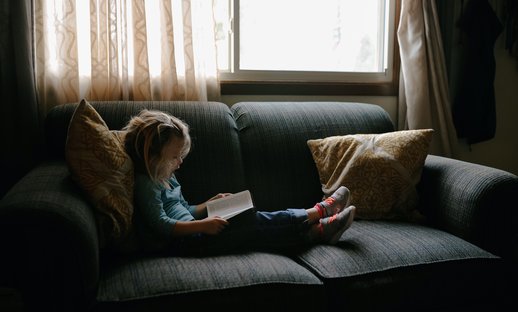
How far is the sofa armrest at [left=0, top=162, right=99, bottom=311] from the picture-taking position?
1.23 metres

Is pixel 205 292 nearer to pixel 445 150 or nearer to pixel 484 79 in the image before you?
pixel 445 150

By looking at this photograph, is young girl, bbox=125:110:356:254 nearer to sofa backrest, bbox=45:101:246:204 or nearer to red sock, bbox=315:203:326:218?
red sock, bbox=315:203:326:218

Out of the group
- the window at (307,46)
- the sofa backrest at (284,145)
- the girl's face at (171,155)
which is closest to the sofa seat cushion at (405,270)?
the sofa backrest at (284,145)

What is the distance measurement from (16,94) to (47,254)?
107 cm

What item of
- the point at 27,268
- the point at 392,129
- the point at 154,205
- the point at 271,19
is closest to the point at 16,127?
the point at 154,205

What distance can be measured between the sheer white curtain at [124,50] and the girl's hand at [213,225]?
0.87 m

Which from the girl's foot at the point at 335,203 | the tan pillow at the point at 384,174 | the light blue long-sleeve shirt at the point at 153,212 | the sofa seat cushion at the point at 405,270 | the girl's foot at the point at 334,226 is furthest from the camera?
the tan pillow at the point at 384,174

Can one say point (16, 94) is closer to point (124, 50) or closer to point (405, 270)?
point (124, 50)

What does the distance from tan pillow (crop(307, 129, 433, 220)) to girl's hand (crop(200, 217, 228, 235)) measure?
58cm

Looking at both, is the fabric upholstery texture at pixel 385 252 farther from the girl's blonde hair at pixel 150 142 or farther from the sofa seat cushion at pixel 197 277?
the girl's blonde hair at pixel 150 142

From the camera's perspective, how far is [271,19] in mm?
2719

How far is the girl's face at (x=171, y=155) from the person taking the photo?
5.51 feet

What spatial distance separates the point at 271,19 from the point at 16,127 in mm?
1438

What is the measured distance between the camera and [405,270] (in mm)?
1525
